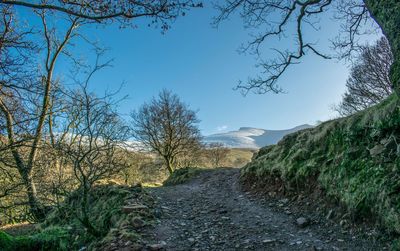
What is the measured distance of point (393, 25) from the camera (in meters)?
3.28

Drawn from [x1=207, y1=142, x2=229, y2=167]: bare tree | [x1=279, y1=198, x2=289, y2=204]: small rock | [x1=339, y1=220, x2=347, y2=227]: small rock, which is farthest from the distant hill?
[x1=339, y1=220, x2=347, y2=227]: small rock

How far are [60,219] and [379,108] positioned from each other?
29.5 feet

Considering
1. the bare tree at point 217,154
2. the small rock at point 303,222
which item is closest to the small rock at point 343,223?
the small rock at point 303,222

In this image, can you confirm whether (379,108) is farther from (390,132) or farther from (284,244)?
(284,244)

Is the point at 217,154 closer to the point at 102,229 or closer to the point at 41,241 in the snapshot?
the point at 102,229

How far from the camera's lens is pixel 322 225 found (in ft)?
16.1

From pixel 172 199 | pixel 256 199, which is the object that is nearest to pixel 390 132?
pixel 256 199

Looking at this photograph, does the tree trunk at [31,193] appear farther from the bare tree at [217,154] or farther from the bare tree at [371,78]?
the bare tree at [217,154]

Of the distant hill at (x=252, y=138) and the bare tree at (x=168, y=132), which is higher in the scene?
the distant hill at (x=252, y=138)

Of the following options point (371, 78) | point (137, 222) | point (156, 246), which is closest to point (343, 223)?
point (156, 246)

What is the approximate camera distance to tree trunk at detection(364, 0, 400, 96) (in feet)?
10.6

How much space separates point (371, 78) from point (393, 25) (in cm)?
1677

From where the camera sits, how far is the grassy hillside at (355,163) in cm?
416

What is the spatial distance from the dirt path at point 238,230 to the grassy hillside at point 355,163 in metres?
0.58
